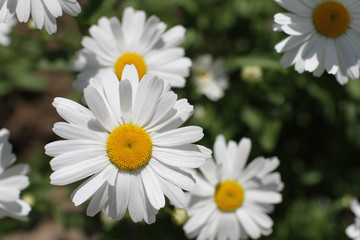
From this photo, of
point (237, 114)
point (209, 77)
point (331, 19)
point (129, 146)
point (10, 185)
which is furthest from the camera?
point (209, 77)

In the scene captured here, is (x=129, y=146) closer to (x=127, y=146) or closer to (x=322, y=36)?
(x=127, y=146)

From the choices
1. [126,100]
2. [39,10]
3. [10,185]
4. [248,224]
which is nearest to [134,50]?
[39,10]

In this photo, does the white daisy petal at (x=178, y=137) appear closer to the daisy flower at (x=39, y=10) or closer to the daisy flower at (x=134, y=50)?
the daisy flower at (x=134, y=50)

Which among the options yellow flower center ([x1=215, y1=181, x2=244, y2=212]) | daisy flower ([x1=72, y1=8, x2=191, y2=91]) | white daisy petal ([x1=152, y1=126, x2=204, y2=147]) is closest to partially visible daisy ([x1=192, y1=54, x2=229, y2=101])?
daisy flower ([x1=72, y1=8, x2=191, y2=91])

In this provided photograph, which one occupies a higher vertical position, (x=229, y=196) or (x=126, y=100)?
(x=126, y=100)

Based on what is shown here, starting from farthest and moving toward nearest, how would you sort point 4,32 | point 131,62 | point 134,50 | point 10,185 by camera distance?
point 4,32, point 134,50, point 131,62, point 10,185

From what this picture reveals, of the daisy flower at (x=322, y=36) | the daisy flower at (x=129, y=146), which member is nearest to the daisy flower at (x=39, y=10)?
the daisy flower at (x=129, y=146)

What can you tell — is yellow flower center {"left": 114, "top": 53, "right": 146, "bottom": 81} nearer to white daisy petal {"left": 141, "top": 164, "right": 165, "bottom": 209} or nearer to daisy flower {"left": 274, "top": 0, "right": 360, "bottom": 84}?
white daisy petal {"left": 141, "top": 164, "right": 165, "bottom": 209}
